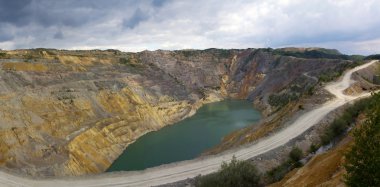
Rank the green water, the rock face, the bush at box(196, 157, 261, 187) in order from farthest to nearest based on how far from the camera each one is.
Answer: the green water
the rock face
the bush at box(196, 157, 261, 187)

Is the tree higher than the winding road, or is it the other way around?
the tree

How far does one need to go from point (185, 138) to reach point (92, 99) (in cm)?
1722

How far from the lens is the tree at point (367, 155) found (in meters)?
15.0

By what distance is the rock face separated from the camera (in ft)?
169

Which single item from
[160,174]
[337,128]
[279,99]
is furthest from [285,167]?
[279,99]

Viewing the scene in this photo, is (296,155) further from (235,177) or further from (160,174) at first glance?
(160,174)

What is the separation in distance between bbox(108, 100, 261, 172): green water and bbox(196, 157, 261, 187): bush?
2476 centimetres

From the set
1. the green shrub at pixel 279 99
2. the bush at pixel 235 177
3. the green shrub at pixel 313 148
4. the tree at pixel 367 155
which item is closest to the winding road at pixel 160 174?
the green shrub at pixel 313 148

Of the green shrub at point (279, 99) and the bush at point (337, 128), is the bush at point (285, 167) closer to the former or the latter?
the bush at point (337, 128)

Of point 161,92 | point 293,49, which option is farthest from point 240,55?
point 161,92

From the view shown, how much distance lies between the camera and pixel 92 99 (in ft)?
237

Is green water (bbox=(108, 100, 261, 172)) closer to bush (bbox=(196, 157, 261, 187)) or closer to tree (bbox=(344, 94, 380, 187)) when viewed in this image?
bush (bbox=(196, 157, 261, 187))

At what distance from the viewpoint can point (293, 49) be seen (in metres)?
165

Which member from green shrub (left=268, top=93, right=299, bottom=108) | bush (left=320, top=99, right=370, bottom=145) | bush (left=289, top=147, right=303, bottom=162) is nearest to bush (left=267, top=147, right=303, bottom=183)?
bush (left=289, top=147, right=303, bottom=162)
